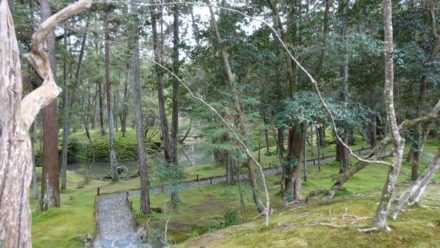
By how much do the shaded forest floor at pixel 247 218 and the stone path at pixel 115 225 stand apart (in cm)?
30

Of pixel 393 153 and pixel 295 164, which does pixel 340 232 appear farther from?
pixel 295 164

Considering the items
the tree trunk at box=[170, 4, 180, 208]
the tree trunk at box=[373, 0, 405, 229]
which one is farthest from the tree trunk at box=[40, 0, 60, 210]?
the tree trunk at box=[373, 0, 405, 229]

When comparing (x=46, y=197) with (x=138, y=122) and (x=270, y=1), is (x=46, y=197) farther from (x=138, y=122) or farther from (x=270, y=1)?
(x=270, y=1)

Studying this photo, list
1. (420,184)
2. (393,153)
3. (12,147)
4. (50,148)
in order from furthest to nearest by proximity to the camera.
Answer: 1. (50,148)
2. (420,184)
3. (393,153)
4. (12,147)

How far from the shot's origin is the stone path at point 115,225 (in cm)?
1005

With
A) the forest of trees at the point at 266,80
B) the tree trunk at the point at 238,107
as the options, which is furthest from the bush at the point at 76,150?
the tree trunk at the point at 238,107

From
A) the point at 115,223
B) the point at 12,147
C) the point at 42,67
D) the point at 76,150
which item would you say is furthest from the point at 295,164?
the point at 76,150

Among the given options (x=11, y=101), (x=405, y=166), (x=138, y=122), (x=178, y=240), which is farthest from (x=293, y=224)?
(x=405, y=166)

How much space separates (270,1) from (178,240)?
6985mm

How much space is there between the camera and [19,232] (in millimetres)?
2959

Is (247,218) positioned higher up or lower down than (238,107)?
lower down

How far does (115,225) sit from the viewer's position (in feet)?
37.1

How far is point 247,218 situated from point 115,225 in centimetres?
436

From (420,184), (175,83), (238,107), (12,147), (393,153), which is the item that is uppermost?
(175,83)
